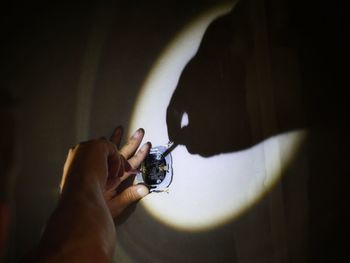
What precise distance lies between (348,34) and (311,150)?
0.17 meters

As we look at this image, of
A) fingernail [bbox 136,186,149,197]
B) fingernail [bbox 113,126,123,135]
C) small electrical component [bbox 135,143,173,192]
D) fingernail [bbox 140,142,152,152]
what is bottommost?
fingernail [bbox 136,186,149,197]

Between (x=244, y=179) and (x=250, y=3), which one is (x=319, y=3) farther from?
(x=244, y=179)

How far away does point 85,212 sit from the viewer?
0.39m

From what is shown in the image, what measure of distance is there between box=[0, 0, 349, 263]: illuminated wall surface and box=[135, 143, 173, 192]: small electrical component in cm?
2

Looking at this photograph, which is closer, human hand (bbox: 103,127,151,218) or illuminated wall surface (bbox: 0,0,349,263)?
illuminated wall surface (bbox: 0,0,349,263)

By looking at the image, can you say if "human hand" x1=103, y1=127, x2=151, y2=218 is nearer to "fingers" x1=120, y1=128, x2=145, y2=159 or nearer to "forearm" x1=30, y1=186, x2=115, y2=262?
"fingers" x1=120, y1=128, x2=145, y2=159

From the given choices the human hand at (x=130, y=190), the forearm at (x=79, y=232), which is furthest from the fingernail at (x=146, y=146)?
the forearm at (x=79, y=232)

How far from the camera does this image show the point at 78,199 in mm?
398

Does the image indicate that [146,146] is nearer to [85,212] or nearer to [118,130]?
[118,130]

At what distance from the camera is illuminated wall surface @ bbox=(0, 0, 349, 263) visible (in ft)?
1.49

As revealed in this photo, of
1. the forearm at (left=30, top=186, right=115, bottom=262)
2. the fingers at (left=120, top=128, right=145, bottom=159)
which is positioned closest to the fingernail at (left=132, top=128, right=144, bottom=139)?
the fingers at (left=120, top=128, right=145, bottom=159)

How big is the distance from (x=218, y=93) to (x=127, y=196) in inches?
10.1

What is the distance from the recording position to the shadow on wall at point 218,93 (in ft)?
1.63

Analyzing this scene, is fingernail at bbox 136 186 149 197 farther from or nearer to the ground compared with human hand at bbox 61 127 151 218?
nearer to the ground
